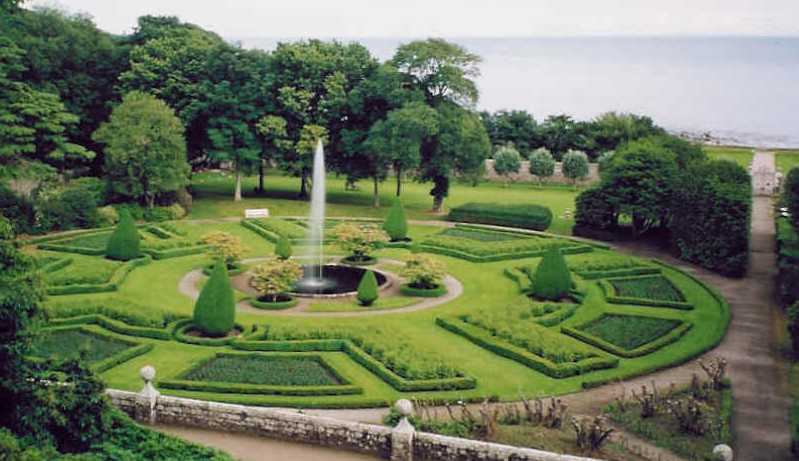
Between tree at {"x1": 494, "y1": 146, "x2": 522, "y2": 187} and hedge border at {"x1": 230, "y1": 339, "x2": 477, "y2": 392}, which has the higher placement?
tree at {"x1": 494, "y1": 146, "x2": 522, "y2": 187}

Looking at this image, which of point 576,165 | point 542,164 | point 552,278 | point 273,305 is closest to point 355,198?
point 542,164

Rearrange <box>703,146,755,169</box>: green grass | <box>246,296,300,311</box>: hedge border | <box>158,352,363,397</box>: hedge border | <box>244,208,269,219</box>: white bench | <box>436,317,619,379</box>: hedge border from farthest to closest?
<box>703,146,755,169</box>: green grass → <box>244,208,269,219</box>: white bench → <box>246,296,300,311</box>: hedge border → <box>436,317,619,379</box>: hedge border → <box>158,352,363,397</box>: hedge border

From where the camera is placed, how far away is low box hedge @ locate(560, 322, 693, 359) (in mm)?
29062

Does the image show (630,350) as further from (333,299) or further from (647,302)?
(333,299)

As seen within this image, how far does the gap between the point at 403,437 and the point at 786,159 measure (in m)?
76.3

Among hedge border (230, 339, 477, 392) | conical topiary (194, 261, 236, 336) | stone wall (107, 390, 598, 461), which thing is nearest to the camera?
stone wall (107, 390, 598, 461)

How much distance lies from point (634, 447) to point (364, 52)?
45227mm

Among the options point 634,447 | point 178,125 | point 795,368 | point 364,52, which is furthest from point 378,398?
point 364,52

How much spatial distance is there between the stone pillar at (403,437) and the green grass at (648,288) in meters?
19.0

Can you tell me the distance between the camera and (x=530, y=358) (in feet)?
91.2

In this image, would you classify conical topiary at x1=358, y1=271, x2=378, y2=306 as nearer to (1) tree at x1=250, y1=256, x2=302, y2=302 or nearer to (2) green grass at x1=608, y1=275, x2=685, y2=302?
(1) tree at x1=250, y1=256, x2=302, y2=302

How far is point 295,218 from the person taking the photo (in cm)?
5450

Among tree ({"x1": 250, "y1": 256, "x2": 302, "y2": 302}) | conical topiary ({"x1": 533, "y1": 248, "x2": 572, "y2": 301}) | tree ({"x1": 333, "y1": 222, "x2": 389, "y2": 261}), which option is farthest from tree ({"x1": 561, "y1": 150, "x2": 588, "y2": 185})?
tree ({"x1": 250, "y1": 256, "x2": 302, "y2": 302})

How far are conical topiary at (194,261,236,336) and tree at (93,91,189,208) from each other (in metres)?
24.0
